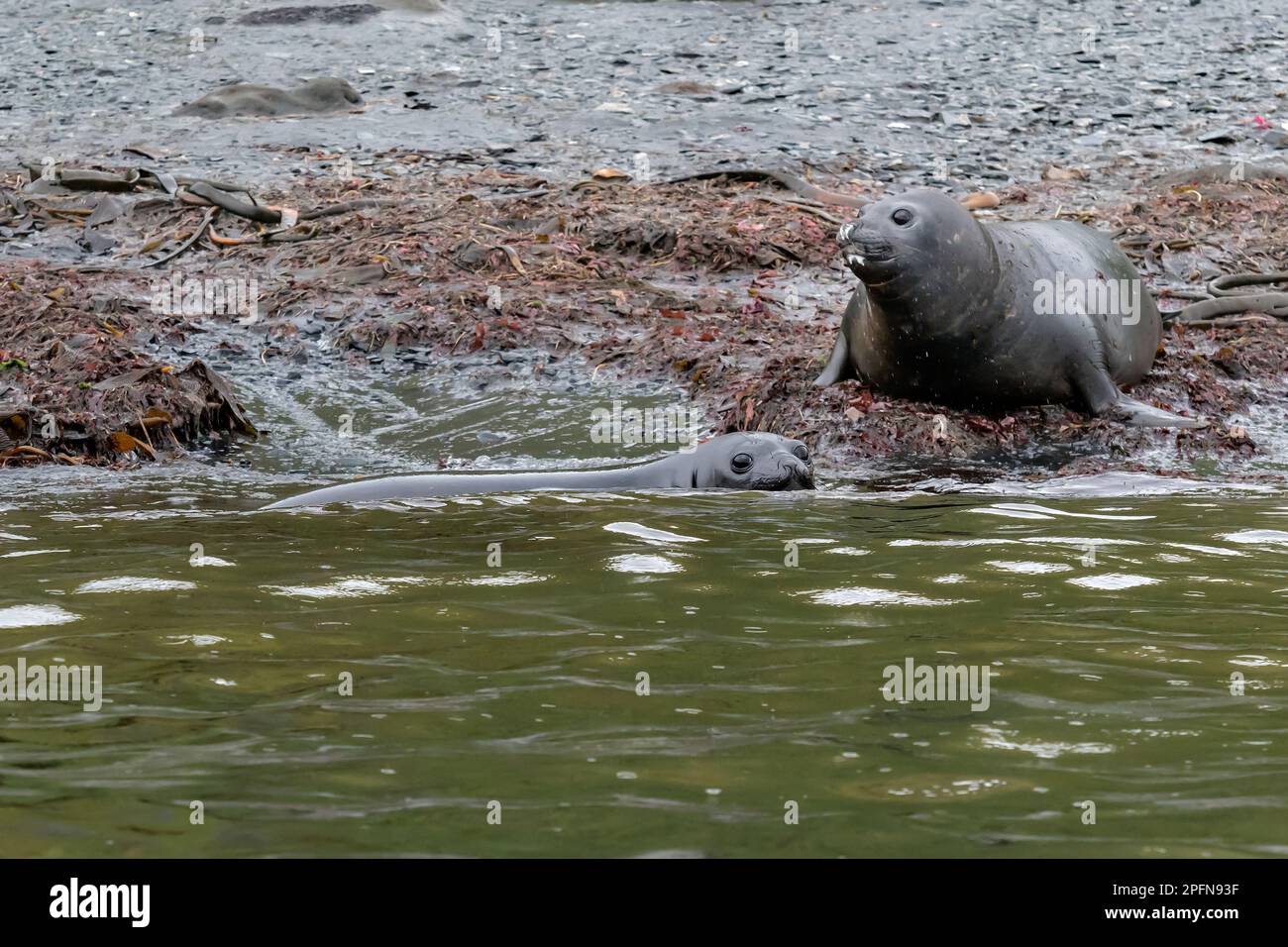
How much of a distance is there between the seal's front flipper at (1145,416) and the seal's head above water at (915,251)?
91 centimetres

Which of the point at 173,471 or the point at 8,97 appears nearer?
the point at 173,471

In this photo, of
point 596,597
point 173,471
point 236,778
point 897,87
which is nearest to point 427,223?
point 173,471

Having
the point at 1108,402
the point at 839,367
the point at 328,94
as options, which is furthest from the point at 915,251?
the point at 328,94

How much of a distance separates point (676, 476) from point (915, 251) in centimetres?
198

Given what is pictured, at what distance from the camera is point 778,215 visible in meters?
12.6

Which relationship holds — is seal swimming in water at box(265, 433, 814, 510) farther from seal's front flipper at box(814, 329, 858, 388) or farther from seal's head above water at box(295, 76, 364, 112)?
seal's head above water at box(295, 76, 364, 112)

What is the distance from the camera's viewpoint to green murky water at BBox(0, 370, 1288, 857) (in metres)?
2.87

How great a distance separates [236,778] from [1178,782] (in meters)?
1.66

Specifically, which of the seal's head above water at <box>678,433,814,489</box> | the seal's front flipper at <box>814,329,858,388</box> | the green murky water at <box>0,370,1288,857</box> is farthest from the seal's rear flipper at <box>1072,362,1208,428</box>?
the seal's head above water at <box>678,433,814,489</box>

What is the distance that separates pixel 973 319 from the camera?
335 inches

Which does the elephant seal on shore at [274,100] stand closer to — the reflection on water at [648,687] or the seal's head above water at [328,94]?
the seal's head above water at [328,94]

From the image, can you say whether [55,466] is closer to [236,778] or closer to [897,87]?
[236,778]

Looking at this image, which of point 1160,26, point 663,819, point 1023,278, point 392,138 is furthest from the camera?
point 1160,26

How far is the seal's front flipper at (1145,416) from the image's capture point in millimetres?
8422
